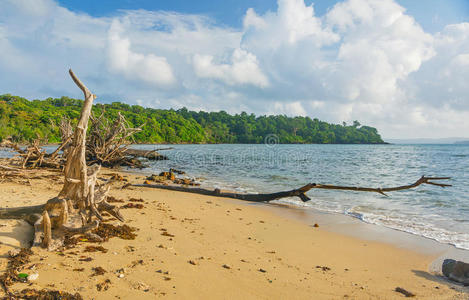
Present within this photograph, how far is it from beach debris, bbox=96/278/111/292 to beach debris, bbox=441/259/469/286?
4922 mm

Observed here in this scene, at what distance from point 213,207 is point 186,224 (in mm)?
2305

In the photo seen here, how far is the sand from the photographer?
11.1ft

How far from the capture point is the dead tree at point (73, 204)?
4172 mm

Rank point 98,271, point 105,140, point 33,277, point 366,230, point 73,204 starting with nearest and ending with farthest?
point 33,277 < point 98,271 < point 73,204 < point 366,230 < point 105,140

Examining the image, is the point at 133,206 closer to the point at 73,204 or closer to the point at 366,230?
the point at 73,204

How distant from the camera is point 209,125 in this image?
418 feet

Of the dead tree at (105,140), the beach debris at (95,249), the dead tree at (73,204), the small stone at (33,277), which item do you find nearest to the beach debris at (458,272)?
the beach debris at (95,249)

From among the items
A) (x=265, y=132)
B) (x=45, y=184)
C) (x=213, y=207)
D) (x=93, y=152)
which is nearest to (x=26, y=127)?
(x=93, y=152)

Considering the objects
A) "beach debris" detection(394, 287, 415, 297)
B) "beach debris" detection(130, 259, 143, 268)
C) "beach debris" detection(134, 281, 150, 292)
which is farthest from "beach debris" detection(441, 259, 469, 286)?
"beach debris" detection(130, 259, 143, 268)

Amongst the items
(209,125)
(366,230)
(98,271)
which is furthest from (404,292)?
(209,125)

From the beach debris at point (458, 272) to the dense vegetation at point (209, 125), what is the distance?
233ft

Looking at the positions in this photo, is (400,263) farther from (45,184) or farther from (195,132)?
(195,132)

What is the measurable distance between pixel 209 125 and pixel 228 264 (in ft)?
408

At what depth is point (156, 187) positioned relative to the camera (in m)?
11.6
